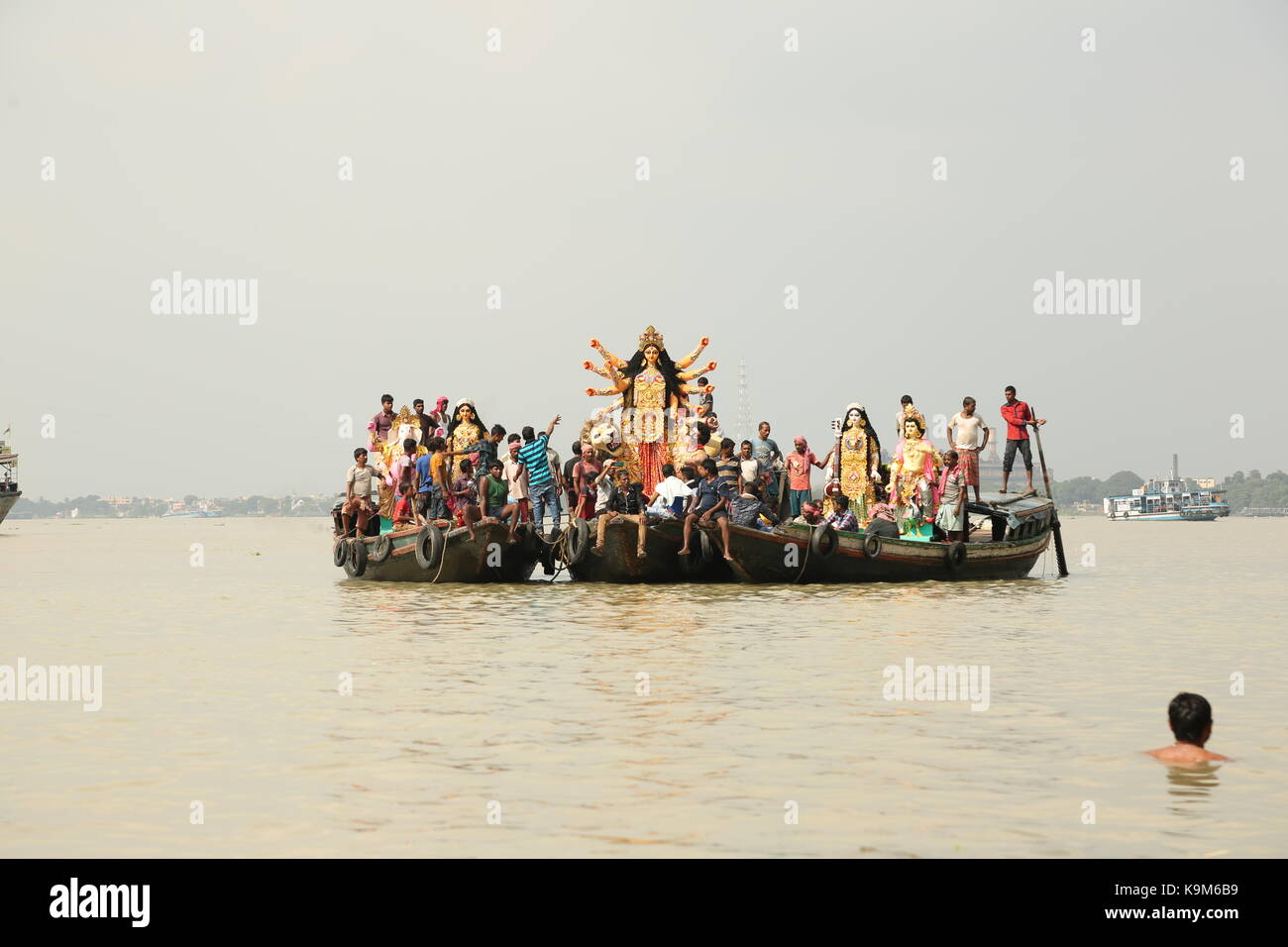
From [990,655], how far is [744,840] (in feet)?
28.6

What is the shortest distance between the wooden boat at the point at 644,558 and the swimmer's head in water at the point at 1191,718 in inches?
616

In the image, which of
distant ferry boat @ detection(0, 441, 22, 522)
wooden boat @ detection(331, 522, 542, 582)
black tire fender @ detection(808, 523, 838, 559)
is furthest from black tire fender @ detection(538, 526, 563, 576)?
distant ferry boat @ detection(0, 441, 22, 522)

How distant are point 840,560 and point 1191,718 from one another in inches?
621

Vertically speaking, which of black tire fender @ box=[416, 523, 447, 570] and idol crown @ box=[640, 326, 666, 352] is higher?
idol crown @ box=[640, 326, 666, 352]

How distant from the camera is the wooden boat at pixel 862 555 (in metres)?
25.4

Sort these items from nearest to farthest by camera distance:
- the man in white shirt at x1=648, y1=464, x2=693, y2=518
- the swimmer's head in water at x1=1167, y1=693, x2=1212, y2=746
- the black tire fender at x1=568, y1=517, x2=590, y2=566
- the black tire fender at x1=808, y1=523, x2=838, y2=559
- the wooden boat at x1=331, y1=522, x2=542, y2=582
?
1. the swimmer's head in water at x1=1167, y1=693, x2=1212, y2=746
2. the black tire fender at x1=808, y1=523, x2=838, y2=559
3. the man in white shirt at x1=648, y1=464, x2=693, y2=518
4. the black tire fender at x1=568, y1=517, x2=590, y2=566
5. the wooden boat at x1=331, y1=522, x2=542, y2=582

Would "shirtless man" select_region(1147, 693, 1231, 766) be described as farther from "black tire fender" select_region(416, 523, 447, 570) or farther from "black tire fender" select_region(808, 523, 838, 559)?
"black tire fender" select_region(416, 523, 447, 570)

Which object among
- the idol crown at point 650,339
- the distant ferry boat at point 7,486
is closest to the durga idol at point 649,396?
the idol crown at point 650,339

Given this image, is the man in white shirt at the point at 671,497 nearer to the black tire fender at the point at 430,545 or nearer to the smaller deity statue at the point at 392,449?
the black tire fender at the point at 430,545

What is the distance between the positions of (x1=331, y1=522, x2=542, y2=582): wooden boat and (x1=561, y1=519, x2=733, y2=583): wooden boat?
0.99m

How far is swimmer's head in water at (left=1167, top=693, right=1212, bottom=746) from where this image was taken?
9.69 meters

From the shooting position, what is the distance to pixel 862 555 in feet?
84.1
